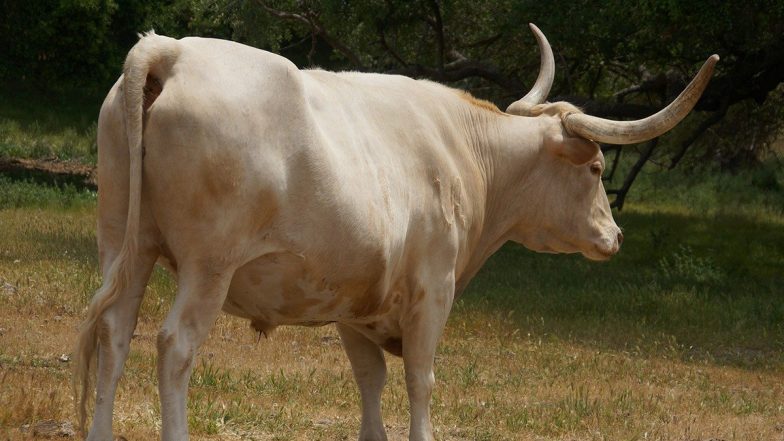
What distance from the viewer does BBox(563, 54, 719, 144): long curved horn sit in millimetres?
6484

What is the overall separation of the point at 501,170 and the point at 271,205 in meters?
2.36

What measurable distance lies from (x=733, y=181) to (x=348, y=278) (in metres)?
21.8

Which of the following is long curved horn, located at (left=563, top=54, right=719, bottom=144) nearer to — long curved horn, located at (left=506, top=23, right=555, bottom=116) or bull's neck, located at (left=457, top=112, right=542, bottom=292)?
bull's neck, located at (left=457, top=112, right=542, bottom=292)

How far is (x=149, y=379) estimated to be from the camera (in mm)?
8102

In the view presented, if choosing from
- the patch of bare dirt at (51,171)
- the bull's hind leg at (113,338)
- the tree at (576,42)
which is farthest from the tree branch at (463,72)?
the bull's hind leg at (113,338)

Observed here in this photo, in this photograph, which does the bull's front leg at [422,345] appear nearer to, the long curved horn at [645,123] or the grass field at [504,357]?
the grass field at [504,357]

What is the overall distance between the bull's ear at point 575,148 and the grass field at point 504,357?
174 cm

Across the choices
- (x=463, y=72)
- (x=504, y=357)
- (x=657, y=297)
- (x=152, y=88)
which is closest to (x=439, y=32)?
(x=463, y=72)

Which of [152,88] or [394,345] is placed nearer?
[152,88]

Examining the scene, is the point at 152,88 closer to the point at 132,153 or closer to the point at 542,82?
the point at 132,153

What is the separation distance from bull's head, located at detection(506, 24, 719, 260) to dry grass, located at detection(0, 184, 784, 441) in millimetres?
1223

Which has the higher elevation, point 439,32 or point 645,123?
point 645,123

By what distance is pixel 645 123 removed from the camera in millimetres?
6855

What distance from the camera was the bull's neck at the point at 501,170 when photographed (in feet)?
23.7
